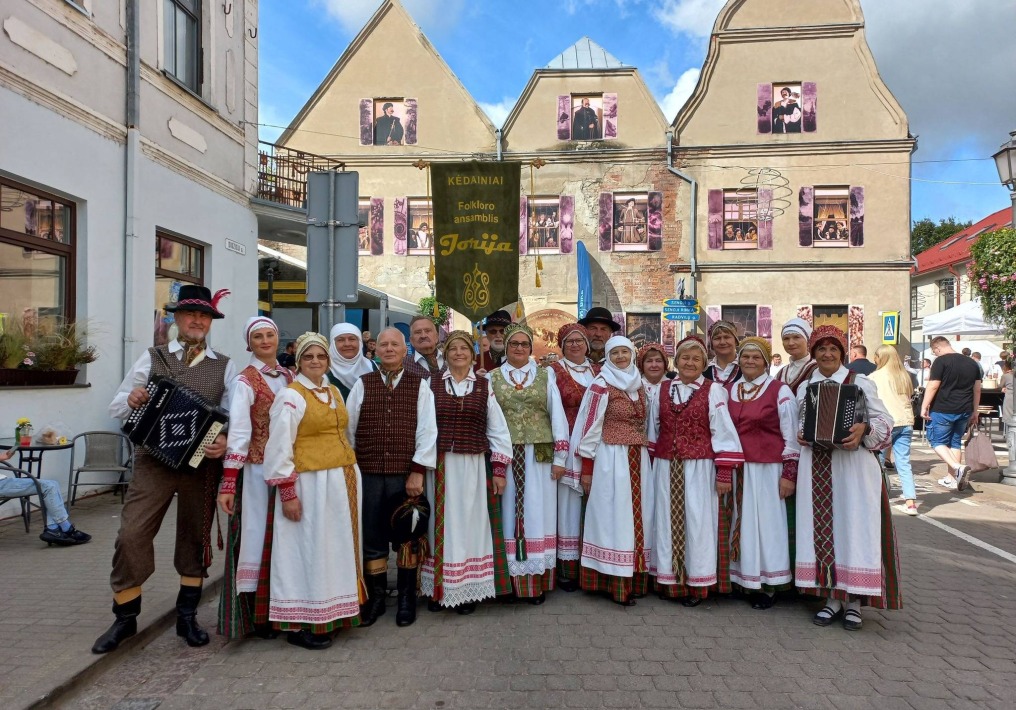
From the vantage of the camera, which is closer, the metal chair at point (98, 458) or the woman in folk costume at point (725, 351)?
the woman in folk costume at point (725, 351)

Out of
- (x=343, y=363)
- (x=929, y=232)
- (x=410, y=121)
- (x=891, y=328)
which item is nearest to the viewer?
(x=343, y=363)

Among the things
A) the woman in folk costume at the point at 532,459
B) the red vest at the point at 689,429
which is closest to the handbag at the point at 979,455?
the red vest at the point at 689,429

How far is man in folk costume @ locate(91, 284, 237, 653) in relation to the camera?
392 cm

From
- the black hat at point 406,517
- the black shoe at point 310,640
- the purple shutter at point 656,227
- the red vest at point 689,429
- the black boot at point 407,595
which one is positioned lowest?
the black shoe at point 310,640

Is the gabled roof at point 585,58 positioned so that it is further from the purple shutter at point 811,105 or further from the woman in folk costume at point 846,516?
the woman in folk costume at point 846,516

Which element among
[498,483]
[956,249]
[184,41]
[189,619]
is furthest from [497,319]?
[956,249]

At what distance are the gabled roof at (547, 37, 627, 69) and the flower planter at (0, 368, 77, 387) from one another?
728 inches

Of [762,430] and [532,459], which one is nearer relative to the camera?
[762,430]

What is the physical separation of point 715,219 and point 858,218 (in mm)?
4113

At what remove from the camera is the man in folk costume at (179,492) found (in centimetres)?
392

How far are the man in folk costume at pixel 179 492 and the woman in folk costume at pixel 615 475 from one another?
246 centimetres

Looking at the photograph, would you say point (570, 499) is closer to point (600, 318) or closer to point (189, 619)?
point (600, 318)

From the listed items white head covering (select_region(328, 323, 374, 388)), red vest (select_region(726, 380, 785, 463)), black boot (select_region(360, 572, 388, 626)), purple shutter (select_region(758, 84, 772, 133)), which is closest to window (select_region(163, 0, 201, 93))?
white head covering (select_region(328, 323, 374, 388))

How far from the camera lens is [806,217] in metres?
21.3
